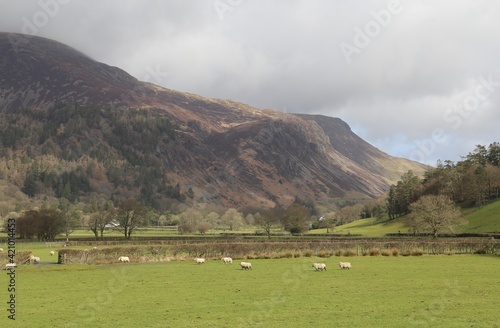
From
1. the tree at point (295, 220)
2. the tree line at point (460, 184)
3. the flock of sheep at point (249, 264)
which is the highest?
the tree line at point (460, 184)

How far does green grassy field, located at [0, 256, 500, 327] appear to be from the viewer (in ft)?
79.5

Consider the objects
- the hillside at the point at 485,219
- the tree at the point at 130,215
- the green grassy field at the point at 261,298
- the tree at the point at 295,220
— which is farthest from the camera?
the tree at the point at 295,220

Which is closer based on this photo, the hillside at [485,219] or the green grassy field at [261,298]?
the green grassy field at [261,298]

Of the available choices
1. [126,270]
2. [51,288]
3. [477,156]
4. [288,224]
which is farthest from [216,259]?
[477,156]

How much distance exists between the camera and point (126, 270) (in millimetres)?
49688

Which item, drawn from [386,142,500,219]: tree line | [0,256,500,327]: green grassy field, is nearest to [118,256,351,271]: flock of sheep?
[0,256,500,327]: green grassy field

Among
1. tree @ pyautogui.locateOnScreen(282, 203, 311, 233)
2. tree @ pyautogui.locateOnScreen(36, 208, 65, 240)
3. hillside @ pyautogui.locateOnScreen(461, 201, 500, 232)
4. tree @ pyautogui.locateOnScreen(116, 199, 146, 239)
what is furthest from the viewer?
tree @ pyautogui.locateOnScreen(282, 203, 311, 233)

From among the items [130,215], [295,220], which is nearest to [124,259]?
[130,215]

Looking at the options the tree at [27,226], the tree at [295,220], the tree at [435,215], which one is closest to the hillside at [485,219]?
the tree at [435,215]

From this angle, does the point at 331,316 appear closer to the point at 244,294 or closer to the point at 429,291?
the point at 244,294

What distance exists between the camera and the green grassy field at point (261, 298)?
954 inches

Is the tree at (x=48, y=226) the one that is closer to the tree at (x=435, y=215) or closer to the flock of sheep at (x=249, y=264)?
the flock of sheep at (x=249, y=264)

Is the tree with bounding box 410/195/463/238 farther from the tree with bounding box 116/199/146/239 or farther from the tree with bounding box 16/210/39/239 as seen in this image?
the tree with bounding box 16/210/39/239

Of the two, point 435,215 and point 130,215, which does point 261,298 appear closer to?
point 435,215
